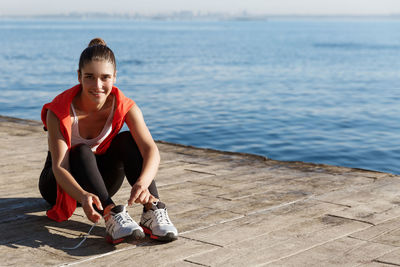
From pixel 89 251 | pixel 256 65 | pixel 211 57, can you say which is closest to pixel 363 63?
pixel 256 65

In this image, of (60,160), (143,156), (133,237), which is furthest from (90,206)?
(143,156)

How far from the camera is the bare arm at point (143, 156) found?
3.24 metres

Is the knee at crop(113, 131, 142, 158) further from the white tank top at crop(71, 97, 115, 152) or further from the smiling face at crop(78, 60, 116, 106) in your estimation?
the smiling face at crop(78, 60, 116, 106)

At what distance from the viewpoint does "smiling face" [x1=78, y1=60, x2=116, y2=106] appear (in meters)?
3.29

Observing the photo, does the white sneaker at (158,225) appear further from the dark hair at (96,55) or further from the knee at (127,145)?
the dark hair at (96,55)

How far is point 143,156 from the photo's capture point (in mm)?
3471

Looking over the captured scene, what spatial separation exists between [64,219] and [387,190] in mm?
2601

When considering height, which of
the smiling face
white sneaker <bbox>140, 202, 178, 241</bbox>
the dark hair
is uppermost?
the dark hair

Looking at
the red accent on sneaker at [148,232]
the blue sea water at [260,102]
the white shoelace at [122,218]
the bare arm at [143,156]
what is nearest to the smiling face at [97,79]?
the bare arm at [143,156]

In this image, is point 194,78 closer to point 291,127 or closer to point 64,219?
point 291,127

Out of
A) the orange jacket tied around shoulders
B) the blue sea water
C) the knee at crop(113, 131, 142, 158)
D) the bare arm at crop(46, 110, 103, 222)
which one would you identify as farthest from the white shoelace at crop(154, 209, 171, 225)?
the blue sea water

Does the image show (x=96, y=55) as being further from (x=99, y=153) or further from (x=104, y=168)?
(x=104, y=168)

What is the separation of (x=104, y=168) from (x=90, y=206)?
68cm

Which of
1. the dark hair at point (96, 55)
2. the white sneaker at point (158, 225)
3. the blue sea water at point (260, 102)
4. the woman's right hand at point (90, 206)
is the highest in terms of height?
the dark hair at point (96, 55)
